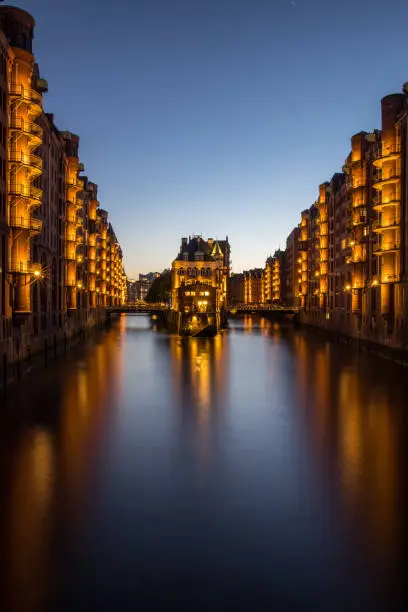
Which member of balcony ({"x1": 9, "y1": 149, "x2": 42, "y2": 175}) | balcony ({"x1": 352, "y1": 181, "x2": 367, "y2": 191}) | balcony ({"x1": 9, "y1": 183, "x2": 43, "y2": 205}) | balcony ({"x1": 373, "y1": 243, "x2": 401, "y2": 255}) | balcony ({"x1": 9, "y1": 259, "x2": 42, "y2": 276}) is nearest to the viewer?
balcony ({"x1": 9, "y1": 259, "x2": 42, "y2": 276})

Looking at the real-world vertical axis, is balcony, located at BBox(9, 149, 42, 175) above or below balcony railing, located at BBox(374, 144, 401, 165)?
below

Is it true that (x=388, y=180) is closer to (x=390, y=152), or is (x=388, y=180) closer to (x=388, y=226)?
(x=390, y=152)

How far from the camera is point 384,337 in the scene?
61938 millimetres

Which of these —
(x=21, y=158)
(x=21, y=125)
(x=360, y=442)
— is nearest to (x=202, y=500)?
(x=360, y=442)

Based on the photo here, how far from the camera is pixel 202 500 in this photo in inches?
663

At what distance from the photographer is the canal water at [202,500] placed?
38.4 feet

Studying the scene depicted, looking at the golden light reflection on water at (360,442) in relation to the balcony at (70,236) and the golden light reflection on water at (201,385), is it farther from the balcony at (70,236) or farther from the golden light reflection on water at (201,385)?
the balcony at (70,236)

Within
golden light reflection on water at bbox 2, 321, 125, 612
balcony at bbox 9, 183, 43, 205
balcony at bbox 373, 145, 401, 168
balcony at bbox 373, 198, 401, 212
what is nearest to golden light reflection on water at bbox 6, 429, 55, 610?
golden light reflection on water at bbox 2, 321, 125, 612

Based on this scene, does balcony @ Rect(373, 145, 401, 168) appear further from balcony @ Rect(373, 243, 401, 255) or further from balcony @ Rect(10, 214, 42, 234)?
balcony @ Rect(10, 214, 42, 234)

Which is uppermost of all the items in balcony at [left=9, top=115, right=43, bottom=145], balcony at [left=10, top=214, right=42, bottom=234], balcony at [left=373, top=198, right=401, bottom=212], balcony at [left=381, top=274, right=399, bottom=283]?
balcony at [left=9, top=115, right=43, bottom=145]

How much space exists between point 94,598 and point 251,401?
78.9 feet

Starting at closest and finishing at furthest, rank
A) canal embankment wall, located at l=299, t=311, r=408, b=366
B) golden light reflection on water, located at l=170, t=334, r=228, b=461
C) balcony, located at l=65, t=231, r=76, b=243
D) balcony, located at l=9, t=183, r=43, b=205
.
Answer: golden light reflection on water, located at l=170, t=334, r=228, b=461, balcony, located at l=9, t=183, r=43, b=205, canal embankment wall, located at l=299, t=311, r=408, b=366, balcony, located at l=65, t=231, r=76, b=243

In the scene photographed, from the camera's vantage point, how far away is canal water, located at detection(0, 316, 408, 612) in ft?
38.4

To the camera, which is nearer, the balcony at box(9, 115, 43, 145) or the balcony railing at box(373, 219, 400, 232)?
the balcony at box(9, 115, 43, 145)
